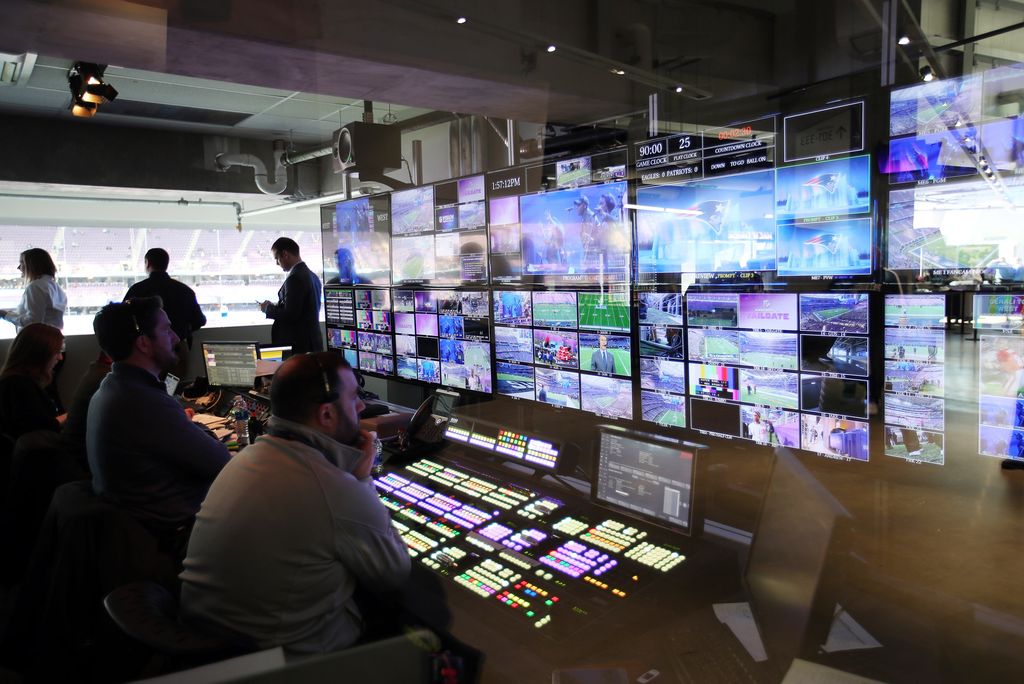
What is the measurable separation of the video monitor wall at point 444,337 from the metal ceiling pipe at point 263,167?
47.3 inches

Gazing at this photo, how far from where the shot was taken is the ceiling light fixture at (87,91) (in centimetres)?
249

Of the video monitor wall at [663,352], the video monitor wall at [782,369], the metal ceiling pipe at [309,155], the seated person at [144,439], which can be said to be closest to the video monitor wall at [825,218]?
the video monitor wall at [782,369]

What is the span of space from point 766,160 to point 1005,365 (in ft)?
3.52

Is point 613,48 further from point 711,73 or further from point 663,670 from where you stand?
point 663,670

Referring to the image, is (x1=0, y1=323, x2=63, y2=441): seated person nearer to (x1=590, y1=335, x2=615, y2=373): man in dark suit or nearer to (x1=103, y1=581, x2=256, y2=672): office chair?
(x1=103, y1=581, x2=256, y2=672): office chair

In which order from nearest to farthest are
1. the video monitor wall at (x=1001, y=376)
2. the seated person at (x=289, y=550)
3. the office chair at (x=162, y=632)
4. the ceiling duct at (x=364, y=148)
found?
the office chair at (x=162, y=632)
the seated person at (x=289, y=550)
the video monitor wall at (x=1001, y=376)
the ceiling duct at (x=364, y=148)

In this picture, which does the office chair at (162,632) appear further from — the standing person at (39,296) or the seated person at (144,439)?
the standing person at (39,296)

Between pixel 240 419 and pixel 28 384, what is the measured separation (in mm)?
919

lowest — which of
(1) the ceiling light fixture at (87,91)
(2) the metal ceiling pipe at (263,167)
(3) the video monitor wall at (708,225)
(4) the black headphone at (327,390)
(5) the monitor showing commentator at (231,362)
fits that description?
(5) the monitor showing commentator at (231,362)

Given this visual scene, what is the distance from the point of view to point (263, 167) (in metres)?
2.80

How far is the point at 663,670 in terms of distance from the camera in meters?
1.22

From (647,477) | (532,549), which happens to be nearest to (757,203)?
(647,477)

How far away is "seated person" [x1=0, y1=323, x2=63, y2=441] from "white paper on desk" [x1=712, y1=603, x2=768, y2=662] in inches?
105

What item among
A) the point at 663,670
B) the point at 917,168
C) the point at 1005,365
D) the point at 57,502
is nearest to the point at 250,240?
the point at 57,502
